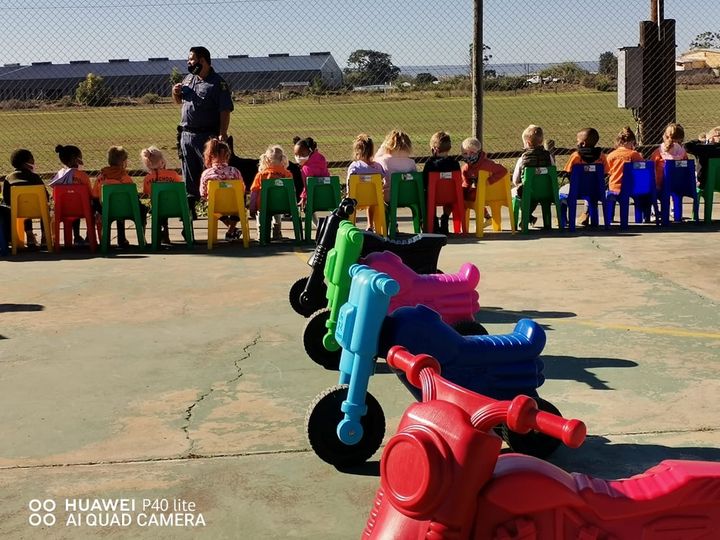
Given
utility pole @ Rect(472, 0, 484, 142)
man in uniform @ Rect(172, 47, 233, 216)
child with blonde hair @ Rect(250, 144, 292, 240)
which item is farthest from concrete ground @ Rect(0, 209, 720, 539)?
utility pole @ Rect(472, 0, 484, 142)

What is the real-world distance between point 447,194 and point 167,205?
294cm

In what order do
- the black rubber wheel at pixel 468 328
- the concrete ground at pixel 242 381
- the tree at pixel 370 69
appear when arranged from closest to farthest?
the concrete ground at pixel 242 381 < the black rubber wheel at pixel 468 328 < the tree at pixel 370 69

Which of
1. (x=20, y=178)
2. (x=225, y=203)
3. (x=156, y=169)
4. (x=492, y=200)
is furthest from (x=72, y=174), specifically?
(x=492, y=200)

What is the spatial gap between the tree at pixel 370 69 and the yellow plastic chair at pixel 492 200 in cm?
471

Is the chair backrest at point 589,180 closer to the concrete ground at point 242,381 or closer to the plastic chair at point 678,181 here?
the plastic chair at point 678,181

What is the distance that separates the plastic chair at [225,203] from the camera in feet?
36.0

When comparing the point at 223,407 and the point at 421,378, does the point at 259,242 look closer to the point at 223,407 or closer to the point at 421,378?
the point at 223,407

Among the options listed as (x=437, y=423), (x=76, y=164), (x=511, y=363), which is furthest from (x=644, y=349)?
(x=76, y=164)

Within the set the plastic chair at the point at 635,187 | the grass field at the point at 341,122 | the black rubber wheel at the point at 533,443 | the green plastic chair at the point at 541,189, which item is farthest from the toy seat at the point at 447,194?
the grass field at the point at 341,122

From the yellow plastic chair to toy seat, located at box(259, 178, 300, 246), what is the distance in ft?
6.20

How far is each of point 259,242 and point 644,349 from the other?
554 centimetres

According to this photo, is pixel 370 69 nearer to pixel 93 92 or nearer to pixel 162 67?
pixel 162 67

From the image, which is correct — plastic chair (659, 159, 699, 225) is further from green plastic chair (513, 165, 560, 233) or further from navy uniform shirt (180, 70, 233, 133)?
navy uniform shirt (180, 70, 233, 133)

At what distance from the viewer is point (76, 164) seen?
449 inches
